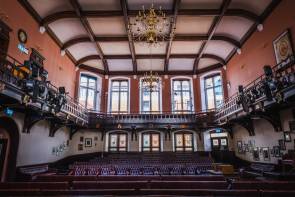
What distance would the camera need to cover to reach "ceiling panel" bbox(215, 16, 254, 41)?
11.2m

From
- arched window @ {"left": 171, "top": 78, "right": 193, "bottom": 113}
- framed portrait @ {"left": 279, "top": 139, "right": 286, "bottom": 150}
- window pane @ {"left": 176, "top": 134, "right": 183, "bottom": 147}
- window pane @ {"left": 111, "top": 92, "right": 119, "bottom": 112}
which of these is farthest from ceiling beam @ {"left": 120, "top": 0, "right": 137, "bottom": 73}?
framed portrait @ {"left": 279, "top": 139, "right": 286, "bottom": 150}

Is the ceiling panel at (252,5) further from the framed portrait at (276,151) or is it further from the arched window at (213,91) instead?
the framed portrait at (276,151)

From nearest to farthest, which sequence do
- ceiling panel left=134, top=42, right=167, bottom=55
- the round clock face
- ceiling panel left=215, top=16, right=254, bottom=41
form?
the round clock face
ceiling panel left=215, top=16, right=254, bottom=41
ceiling panel left=134, top=42, right=167, bottom=55

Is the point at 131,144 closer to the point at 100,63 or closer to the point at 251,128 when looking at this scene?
the point at 100,63

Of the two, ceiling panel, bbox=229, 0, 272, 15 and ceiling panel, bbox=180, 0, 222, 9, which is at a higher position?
ceiling panel, bbox=180, 0, 222, 9

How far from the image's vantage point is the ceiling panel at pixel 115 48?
556 inches

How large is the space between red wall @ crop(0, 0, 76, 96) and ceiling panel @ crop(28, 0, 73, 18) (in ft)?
1.80

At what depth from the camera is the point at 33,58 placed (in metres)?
9.80

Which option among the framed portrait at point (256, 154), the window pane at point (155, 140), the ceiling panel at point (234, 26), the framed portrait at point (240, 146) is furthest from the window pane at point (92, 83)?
the framed portrait at point (256, 154)

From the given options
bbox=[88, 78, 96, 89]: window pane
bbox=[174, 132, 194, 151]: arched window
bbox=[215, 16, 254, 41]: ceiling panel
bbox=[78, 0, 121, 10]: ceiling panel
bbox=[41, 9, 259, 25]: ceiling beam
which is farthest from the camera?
bbox=[88, 78, 96, 89]: window pane

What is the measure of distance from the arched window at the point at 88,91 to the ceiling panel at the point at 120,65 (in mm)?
1886

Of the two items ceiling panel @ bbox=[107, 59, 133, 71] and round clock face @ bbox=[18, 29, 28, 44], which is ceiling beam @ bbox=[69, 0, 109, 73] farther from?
round clock face @ bbox=[18, 29, 28, 44]

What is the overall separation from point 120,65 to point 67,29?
5857mm

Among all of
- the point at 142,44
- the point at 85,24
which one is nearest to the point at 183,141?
the point at 142,44
